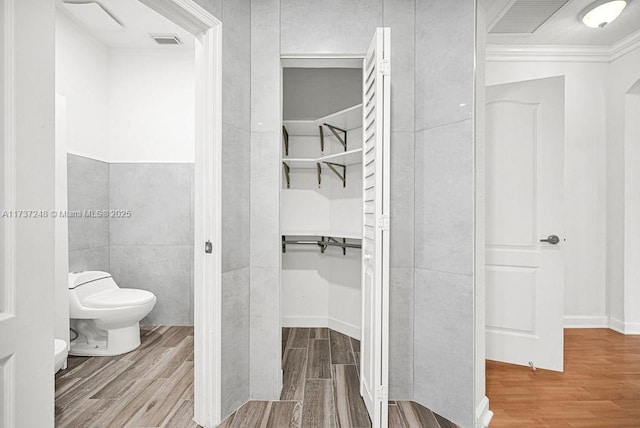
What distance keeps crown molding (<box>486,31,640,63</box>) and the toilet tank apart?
403 centimetres

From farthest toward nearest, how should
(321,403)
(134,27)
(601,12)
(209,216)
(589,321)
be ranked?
(589,321)
(134,27)
(601,12)
(321,403)
(209,216)

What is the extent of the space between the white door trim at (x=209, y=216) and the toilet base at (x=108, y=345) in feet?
4.48

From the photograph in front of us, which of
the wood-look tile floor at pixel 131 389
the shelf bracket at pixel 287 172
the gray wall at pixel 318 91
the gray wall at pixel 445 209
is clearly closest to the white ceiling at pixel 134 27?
the gray wall at pixel 318 91

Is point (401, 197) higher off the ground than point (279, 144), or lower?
lower

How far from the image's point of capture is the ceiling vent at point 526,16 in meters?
2.69

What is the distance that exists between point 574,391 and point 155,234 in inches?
142

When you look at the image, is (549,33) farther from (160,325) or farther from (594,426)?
(160,325)

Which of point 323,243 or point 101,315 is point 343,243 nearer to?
point 323,243

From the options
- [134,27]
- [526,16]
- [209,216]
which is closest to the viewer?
[209,216]

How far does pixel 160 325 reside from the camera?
3613 mm

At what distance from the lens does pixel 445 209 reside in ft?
6.76

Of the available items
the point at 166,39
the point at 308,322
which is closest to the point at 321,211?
the point at 308,322

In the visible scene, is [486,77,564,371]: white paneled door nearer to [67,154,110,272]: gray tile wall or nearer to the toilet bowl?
the toilet bowl

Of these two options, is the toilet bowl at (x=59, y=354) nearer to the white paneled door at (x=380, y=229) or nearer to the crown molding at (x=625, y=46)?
the white paneled door at (x=380, y=229)
